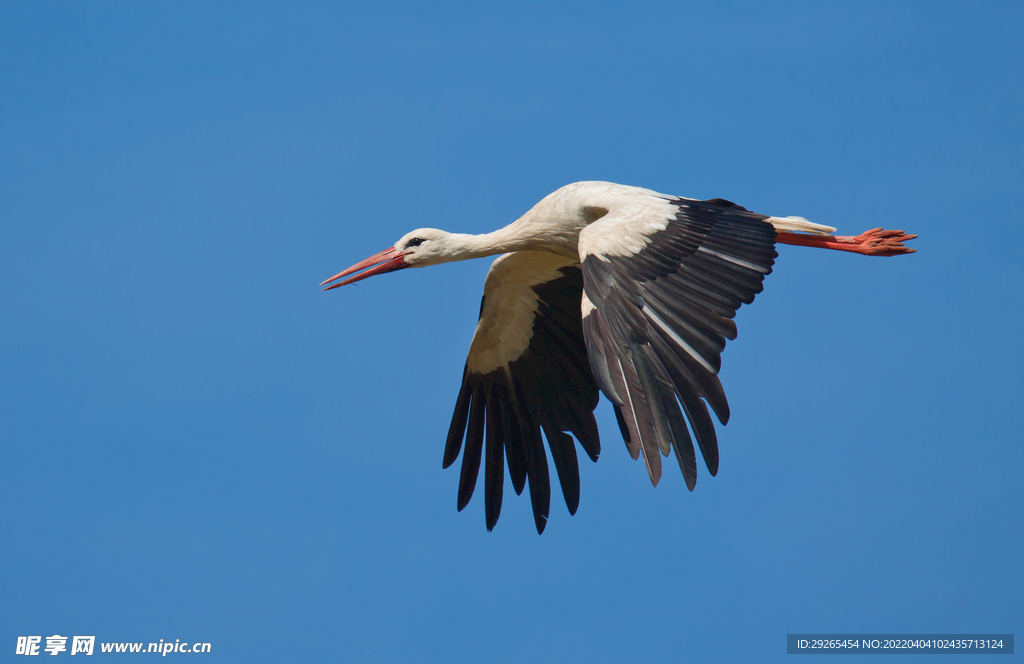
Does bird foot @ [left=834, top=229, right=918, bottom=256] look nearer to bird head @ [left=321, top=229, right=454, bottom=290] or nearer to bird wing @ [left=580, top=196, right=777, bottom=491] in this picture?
bird wing @ [left=580, top=196, right=777, bottom=491]

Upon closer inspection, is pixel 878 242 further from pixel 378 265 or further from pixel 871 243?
pixel 378 265

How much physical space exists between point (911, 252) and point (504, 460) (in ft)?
12.1

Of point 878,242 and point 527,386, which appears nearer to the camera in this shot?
point 878,242

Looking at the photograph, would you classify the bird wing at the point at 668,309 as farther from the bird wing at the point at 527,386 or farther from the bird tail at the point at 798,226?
the bird wing at the point at 527,386

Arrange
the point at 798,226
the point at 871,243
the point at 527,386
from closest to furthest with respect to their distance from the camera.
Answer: the point at 798,226 → the point at 871,243 → the point at 527,386

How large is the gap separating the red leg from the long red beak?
3.25 meters

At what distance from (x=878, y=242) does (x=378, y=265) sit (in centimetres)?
401

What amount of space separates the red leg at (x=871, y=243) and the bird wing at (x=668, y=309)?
5.81ft

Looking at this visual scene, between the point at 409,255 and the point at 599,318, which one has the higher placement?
the point at 409,255

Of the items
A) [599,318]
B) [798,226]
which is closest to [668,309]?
[599,318]

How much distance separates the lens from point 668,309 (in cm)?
635

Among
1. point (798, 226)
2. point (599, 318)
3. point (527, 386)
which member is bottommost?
point (599, 318)

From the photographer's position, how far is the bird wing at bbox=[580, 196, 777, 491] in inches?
240

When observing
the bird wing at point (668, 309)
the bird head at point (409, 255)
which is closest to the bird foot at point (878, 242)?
the bird wing at point (668, 309)
